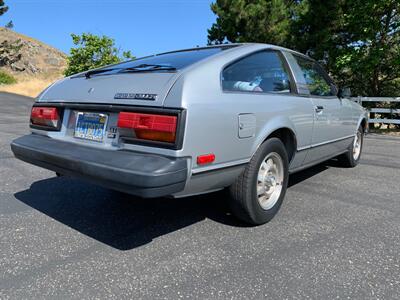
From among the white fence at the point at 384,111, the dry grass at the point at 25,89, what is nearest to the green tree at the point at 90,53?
the dry grass at the point at 25,89

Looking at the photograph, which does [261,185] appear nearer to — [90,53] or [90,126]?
[90,126]

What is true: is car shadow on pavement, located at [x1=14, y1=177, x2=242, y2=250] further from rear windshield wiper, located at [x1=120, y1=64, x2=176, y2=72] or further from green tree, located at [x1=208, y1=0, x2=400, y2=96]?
green tree, located at [x1=208, y1=0, x2=400, y2=96]

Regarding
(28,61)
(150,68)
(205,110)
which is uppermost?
(28,61)

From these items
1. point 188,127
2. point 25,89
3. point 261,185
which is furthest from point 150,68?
point 25,89

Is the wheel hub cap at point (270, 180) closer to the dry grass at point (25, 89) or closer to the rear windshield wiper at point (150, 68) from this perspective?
the rear windshield wiper at point (150, 68)

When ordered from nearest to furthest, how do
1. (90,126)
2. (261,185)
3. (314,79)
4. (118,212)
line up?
1. (90,126)
2. (261,185)
3. (118,212)
4. (314,79)

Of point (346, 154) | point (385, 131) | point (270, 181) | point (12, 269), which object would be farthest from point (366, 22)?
point (12, 269)

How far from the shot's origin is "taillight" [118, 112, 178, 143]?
2.28 metres

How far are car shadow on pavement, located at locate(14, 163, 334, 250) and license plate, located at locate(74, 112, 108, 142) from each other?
77 cm

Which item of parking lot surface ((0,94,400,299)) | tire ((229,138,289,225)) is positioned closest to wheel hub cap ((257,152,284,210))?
tire ((229,138,289,225))

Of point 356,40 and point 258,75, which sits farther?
point 356,40

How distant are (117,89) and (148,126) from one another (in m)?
0.50

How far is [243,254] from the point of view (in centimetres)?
251

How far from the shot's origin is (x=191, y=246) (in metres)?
2.62
